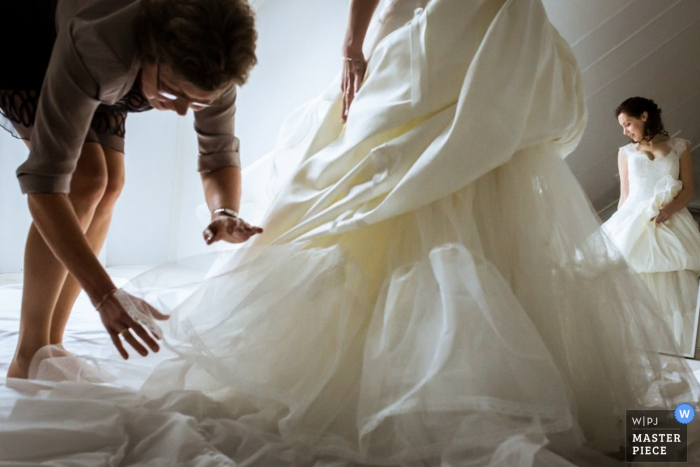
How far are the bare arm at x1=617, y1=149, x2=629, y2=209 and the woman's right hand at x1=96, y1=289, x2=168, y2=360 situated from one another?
1.42m

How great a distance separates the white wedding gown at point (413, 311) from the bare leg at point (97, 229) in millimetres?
191

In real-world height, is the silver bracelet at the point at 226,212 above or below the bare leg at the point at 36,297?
above

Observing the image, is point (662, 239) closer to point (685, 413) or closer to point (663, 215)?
point (663, 215)

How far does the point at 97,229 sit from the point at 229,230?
0.37 metres

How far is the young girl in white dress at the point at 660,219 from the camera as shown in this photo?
2053 mm

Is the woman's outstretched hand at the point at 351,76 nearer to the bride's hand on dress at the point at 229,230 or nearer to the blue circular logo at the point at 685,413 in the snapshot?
the bride's hand on dress at the point at 229,230

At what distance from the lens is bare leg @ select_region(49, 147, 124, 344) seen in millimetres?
1514

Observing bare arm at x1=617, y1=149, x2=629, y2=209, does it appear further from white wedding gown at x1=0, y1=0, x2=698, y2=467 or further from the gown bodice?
white wedding gown at x1=0, y1=0, x2=698, y2=467

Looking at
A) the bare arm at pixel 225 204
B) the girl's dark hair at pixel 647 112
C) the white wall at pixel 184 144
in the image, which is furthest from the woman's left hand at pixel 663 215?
the white wall at pixel 184 144

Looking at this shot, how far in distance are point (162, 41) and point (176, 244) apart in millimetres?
2666

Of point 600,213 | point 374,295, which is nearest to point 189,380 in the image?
point 374,295

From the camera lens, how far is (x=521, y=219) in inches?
52.7

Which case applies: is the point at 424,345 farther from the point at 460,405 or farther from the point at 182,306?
the point at 182,306

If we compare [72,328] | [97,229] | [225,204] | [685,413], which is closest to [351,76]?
[225,204]
